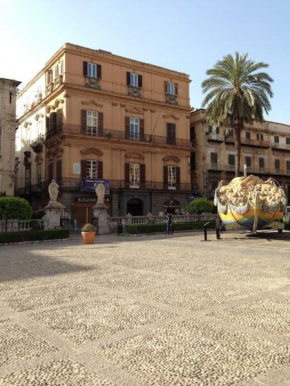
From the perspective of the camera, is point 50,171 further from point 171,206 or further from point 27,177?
point 171,206

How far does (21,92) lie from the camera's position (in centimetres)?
4706

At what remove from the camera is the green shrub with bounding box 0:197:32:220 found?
20641 millimetres

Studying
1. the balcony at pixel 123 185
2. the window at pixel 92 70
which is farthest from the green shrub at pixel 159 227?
the window at pixel 92 70

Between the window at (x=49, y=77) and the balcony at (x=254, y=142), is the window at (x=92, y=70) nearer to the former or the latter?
the window at (x=49, y=77)

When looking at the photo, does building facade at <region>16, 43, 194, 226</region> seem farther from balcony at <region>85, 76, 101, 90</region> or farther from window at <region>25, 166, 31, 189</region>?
window at <region>25, 166, 31, 189</region>

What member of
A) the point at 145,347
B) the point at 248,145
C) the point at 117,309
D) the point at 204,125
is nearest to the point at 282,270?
the point at 117,309

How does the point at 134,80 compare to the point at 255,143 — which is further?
the point at 255,143

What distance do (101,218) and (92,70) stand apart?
16.8 m

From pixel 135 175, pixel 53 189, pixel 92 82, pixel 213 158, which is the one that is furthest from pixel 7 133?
pixel 213 158

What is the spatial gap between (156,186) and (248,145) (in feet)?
57.6

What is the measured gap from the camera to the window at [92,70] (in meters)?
35.8

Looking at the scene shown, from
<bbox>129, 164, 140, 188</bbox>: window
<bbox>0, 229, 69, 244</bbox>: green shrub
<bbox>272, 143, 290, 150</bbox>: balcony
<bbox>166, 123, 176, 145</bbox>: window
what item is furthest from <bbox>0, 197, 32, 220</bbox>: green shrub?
<bbox>272, 143, 290, 150</bbox>: balcony

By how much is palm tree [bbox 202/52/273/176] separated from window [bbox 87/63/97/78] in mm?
11739

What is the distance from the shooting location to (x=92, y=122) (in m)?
36.0
